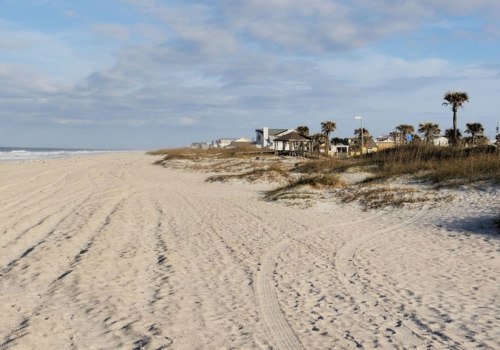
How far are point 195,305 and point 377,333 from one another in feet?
7.40

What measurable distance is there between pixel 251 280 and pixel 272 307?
1.26 metres

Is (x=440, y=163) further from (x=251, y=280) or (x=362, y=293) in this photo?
(x=251, y=280)

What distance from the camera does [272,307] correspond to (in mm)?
5895

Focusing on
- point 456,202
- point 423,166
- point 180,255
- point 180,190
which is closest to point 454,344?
point 180,255

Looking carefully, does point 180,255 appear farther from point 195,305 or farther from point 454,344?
point 454,344

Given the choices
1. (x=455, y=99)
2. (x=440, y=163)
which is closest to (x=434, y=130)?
(x=455, y=99)

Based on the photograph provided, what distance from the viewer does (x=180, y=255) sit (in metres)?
8.75

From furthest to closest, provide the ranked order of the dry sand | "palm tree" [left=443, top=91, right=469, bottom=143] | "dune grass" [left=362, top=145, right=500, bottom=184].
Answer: "palm tree" [left=443, top=91, right=469, bottom=143] < "dune grass" [left=362, top=145, right=500, bottom=184] < the dry sand

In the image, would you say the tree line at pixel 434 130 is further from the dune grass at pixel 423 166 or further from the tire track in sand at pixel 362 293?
the tire track in sand at pixel 362 293

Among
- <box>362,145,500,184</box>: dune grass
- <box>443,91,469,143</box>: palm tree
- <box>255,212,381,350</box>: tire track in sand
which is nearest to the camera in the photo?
<box>255,212,381,350</box>: tire track in sand

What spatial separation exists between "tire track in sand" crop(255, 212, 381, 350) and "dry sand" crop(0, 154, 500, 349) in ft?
0.07

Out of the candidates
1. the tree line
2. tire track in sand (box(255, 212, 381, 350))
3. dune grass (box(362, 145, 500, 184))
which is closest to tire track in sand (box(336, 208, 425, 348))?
tire track in sand (box(255, 212, 381, 350))

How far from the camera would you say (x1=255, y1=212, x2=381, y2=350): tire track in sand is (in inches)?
191

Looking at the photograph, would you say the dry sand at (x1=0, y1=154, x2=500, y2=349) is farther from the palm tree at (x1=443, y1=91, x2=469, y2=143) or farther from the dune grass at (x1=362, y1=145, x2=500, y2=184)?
the palm tree at (x1=443, y1=91, x2=469, y2=143)
